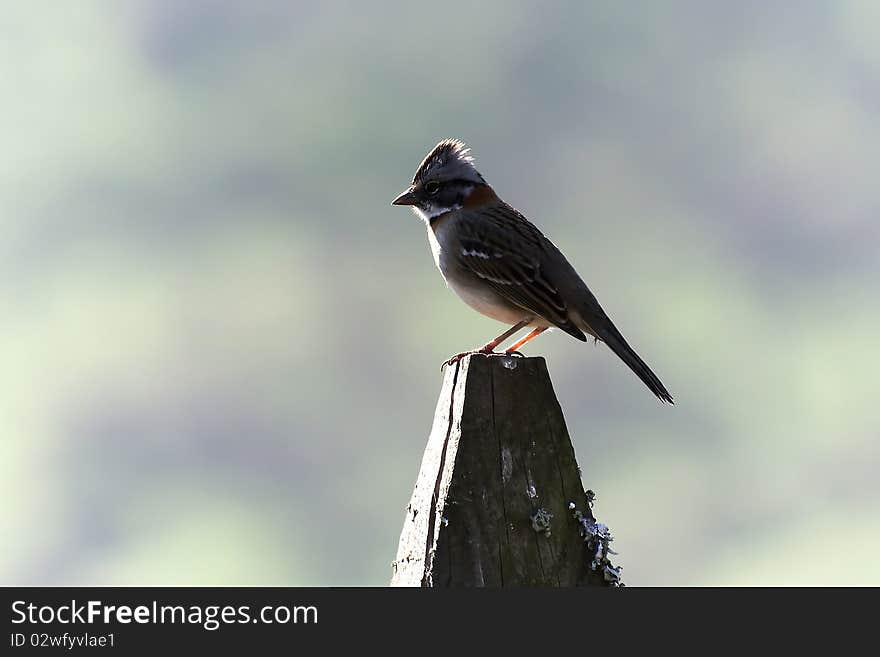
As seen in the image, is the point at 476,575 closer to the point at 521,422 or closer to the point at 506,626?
the point at 506,626

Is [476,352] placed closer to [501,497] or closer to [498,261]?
[501,497]

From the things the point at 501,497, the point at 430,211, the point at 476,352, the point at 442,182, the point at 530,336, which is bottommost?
the point at 501,497

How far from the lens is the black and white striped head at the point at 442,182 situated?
838 centimetres

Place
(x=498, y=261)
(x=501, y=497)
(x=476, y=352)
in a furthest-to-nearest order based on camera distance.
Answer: (x=498, y=261) → (x=476, y=352) → (x=501, y=497)

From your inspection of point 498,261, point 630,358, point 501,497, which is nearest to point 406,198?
point 498,261

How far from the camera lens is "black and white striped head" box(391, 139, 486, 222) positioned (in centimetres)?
838

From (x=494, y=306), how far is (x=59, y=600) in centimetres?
413

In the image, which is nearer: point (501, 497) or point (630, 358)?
point (501, 497)

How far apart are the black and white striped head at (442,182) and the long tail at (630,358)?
1.80 metres

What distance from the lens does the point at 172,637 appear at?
4.17 metres

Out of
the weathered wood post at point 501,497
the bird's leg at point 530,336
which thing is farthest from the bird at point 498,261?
the weathered wood post at point 501,497

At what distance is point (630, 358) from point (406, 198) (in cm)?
251

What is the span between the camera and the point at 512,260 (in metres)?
7.86

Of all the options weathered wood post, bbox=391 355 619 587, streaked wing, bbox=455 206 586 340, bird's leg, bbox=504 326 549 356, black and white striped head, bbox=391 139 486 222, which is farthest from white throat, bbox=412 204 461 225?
weathered wood post, bbox=391 355 619 587
